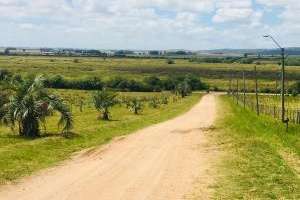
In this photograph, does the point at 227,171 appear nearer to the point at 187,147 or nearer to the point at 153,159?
the point at 153,159

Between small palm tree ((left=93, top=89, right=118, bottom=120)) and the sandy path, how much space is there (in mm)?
23744

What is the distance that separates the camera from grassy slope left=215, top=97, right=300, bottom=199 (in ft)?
49.8

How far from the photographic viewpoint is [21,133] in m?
31.1

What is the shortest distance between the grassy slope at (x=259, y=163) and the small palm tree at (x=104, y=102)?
59.7 feet

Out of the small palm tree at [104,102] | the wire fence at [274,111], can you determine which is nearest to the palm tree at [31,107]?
the wire fence at [274,111]

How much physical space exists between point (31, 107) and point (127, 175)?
14.0 m

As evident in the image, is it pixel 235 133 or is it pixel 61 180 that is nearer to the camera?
pixel 61 180

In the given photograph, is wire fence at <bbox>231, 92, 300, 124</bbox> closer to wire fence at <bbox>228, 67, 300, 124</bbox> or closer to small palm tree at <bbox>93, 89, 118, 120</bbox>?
wire fence at <bbox>228, 67, 300, 124</bbox>

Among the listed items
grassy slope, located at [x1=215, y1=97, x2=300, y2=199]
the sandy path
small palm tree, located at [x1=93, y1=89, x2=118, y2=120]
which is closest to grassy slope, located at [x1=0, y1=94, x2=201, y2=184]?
the sandy path

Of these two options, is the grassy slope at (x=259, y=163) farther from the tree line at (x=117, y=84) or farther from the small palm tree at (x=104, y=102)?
the tree line at (x=117, y=84)

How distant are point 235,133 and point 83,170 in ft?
46.6

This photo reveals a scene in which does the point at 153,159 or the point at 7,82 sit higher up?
the point at 7,82

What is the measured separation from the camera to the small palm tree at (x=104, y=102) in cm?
5042

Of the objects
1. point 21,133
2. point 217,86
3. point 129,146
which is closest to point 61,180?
point 129,146
